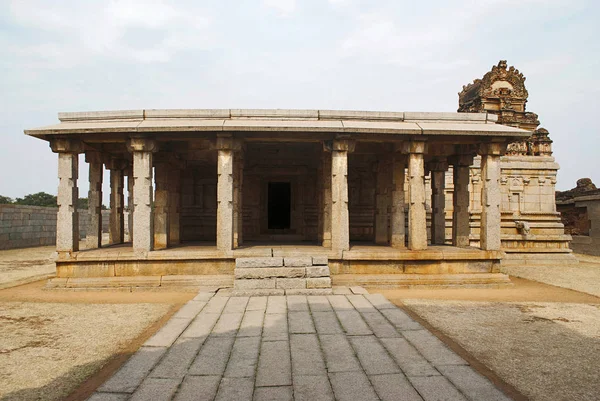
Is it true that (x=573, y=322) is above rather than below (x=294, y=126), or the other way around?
below

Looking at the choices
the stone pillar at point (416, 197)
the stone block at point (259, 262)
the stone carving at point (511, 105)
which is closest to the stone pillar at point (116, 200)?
the stone block at point (259, 262)

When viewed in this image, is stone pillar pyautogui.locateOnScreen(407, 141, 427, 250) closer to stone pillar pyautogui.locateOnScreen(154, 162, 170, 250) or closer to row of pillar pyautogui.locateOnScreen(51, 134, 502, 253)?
row of pillar pyautogui.locateOnScreen(51, 134, 502, 253)

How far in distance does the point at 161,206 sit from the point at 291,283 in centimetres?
507

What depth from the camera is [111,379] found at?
3.81m

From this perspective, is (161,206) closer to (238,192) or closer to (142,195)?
(142,195)

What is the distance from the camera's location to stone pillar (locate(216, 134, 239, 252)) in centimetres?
901

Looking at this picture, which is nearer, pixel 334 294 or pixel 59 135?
pixel 334 294

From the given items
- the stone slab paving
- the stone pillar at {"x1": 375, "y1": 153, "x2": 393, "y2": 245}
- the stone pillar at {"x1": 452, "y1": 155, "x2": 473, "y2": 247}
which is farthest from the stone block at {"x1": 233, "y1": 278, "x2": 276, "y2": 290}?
the stone pillar at {"x1": 452, "y1": 155, "x2": 473, "y2": 247}

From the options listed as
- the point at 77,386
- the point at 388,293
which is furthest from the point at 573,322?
the point at 77,386

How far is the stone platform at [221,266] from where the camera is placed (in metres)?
8.76

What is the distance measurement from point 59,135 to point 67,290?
367 cm

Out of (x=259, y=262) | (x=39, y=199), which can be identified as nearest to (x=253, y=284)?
(x=259, y=262)

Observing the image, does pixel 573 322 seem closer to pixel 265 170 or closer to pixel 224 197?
pixel 224 197

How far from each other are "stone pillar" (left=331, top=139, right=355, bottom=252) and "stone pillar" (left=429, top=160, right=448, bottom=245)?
182 inches
